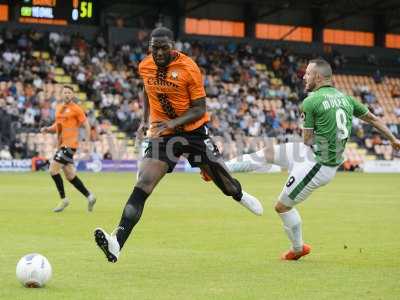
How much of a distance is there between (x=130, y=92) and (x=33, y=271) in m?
35.6

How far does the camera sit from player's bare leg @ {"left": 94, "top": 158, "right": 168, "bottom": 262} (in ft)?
28.9

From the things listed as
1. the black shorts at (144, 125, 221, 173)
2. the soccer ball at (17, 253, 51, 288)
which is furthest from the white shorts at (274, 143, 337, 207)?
the soccer ball at (17, 253, 51, 288)

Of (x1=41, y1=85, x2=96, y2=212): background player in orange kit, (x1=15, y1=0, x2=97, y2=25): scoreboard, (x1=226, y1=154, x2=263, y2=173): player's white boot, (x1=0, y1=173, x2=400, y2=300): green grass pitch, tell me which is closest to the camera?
(x1=0, y1=173, x2=400, y2=300): green grass pitch

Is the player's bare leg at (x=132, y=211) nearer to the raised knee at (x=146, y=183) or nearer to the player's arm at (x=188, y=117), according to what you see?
the raised knee at (x=146, y=183)

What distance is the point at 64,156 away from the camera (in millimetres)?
18000

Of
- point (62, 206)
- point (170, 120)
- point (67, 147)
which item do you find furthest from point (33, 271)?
point (67, 147)

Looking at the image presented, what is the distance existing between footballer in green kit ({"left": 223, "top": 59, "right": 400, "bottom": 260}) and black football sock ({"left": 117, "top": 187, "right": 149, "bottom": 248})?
1813 millimetres

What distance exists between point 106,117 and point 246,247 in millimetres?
30683

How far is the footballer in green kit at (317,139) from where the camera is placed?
10.0 meters

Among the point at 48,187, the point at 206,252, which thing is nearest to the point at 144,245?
the point at 206,252

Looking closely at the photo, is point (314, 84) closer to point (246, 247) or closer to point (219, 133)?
point (246, 247)

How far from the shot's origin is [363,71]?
5569 cm

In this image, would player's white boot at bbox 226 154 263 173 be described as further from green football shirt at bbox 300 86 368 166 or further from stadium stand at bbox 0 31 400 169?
stadium stand at bbox 0 31 400 169

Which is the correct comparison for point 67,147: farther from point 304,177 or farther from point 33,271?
point 33,271
